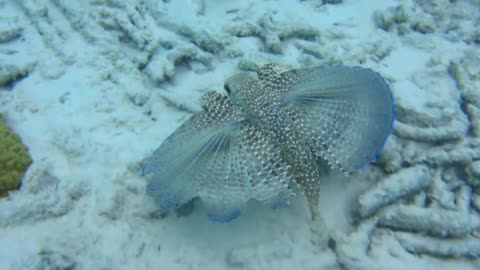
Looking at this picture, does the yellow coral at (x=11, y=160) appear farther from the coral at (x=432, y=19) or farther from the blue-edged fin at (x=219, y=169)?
the coral at (x=432, y=19)

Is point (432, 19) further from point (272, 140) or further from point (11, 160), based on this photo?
point (11, 160)

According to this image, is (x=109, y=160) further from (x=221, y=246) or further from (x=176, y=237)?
(x=221, y=246)

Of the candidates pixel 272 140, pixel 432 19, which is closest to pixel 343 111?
pixel 272 140

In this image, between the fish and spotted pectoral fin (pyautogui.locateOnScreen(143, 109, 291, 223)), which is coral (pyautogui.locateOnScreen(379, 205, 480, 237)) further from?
spotted pectoral fin (pyautogui.locateOnScreen(143, 109, 291, 223))

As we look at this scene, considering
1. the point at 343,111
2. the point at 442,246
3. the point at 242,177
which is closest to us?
the point at 242,177

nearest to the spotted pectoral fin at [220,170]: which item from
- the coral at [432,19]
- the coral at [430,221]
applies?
the coral at [430,221]

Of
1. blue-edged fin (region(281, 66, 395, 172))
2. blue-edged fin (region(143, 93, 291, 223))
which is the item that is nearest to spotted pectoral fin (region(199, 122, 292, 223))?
blue-edged fin (region(143, 93, 291, 223))
